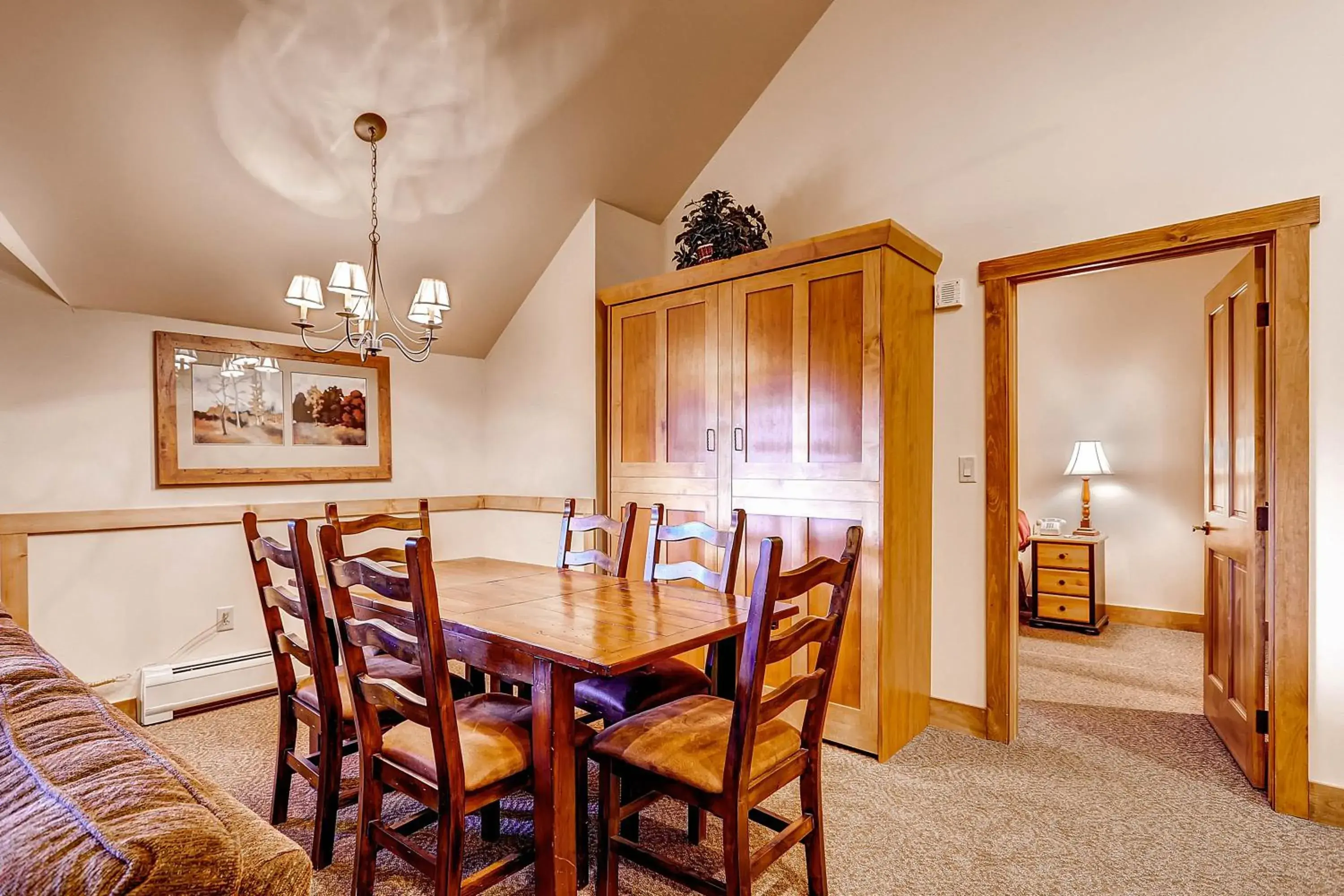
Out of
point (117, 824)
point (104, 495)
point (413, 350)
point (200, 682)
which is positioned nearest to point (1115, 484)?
point (413, 350)

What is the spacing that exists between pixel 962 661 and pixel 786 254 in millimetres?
1913

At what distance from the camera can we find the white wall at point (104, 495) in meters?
2.96

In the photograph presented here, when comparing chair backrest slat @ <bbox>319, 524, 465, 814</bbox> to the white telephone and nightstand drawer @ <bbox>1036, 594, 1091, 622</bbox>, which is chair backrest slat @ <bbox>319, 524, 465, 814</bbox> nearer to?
nightstand drawer @ <bbox>1036, 594, 1091, 622</bbox>

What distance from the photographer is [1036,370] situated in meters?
5.57

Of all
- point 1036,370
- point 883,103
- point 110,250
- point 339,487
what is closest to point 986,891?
point 883,103

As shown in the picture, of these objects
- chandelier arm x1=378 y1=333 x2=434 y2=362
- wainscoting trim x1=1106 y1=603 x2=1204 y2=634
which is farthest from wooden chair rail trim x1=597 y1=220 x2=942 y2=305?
wainscoting trim x1=1106 y1=603 x2=1204 y2=634

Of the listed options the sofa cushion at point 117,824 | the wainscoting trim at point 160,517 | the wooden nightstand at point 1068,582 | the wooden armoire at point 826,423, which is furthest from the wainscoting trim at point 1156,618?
the sofa cushion at point 117,824

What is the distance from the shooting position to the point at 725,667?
2139 millimetres

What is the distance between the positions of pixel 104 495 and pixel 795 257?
3.23 metres

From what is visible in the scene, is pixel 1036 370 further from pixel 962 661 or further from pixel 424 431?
pixel 424 431

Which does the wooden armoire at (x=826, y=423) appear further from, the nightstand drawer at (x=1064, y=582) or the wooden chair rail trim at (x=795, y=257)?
the nightstand drawer at (x=1064, y=582)

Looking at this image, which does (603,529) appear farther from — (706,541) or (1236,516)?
(1236,516)

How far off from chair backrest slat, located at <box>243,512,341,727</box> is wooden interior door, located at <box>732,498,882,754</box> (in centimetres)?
148

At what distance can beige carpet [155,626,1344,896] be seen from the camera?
1964 mm
